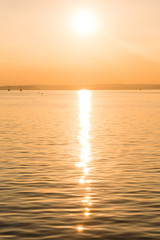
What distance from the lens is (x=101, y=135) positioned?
56.2m

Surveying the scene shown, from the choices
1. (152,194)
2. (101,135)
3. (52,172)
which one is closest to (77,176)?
(52,172)

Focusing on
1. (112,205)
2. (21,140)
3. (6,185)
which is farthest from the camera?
(21,140)

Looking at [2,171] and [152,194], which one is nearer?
[152,194]

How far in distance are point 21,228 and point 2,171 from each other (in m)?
12.2

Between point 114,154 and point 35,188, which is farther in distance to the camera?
point 114,154

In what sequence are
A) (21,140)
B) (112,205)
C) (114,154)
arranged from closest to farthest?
(112,205) → (114,154) → (21,140)

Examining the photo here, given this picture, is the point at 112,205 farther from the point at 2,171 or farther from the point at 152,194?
the point at 2,171

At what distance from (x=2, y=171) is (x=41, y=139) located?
67.1ft

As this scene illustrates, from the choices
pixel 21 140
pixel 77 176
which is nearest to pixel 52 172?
pixel 77 176

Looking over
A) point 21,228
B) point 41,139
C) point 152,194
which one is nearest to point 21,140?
point 41,139

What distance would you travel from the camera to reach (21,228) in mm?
18125

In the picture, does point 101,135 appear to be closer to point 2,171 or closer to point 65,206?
point 2,171

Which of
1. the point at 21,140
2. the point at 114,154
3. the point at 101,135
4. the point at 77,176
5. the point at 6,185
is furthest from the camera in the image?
the point at 101,135

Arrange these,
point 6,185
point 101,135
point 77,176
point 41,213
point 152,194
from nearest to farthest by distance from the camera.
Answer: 1. point 41,213
2. point 152,194
3. point 6,185
4. point 77,176
5. point 101,135
